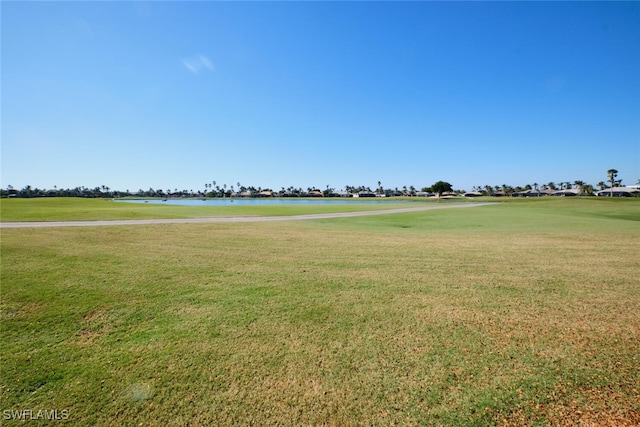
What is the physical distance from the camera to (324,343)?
376 cm

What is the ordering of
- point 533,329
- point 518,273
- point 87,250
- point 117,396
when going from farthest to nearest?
point 87,250, point 518,273, point 533,329, point 117,396

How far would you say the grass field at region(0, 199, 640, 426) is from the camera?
272 centimetres

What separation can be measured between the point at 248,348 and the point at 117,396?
4.61ft

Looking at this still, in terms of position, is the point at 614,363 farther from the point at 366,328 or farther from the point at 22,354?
the point at 22,354

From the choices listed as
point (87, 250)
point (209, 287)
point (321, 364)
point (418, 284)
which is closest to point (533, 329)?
point (418, 284)

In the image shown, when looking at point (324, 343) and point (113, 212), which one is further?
point (113, 212)

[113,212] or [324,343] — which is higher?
[113,212]

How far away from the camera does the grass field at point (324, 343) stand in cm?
272

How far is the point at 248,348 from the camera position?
3670 mm

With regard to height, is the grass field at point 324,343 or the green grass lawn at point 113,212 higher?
the green grass lawn at point 113,212

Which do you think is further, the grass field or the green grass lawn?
the green grass lawn

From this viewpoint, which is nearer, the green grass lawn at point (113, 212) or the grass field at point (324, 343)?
the grass field at point (324, 343)

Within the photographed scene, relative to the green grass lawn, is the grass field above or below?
below

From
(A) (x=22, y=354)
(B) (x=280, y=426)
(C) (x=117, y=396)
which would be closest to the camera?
(B) (x=280, y=426)
